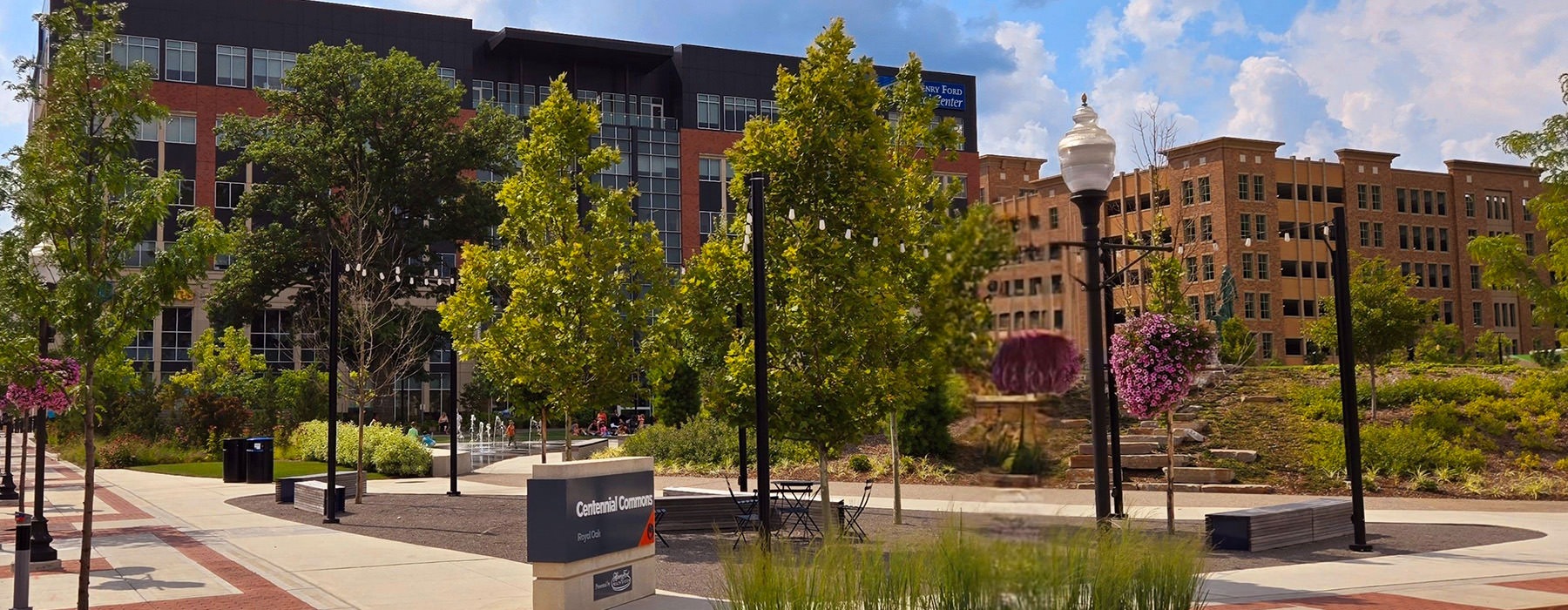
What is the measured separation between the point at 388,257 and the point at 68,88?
1595 inches

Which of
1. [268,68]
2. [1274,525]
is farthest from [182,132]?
[1274,525]

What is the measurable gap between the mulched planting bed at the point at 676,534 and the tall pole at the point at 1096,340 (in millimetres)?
865

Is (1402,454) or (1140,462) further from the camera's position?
(1140,462)

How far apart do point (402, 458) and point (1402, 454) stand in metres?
24.7

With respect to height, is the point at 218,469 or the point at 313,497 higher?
the point at 313,497

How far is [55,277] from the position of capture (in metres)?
14.2

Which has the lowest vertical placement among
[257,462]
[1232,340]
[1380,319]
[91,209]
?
[257,462]

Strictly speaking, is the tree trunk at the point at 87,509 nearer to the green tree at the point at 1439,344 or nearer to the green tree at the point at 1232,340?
the green tree at the point at 1232,340

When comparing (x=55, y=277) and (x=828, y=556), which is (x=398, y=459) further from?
(x=828, y=556)

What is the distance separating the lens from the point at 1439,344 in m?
59.6

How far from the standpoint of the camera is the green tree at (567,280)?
2203cm

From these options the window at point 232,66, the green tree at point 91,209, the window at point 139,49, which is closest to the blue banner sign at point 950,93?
the window at point 232,66

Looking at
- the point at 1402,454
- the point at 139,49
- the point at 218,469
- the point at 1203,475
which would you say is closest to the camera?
the point at 1402,454

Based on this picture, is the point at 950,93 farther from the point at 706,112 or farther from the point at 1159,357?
the point at 1159,357
